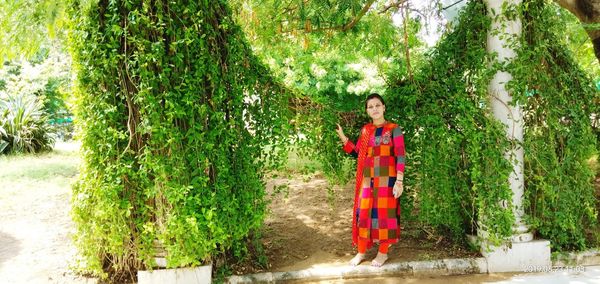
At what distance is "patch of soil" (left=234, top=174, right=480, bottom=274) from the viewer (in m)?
4.41

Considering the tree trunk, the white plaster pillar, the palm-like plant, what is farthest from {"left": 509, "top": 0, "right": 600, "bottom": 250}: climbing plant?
the palm-like plant

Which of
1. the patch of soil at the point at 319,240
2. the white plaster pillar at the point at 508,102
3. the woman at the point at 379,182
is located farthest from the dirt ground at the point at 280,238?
the white plaster pillar at the point at 508,102

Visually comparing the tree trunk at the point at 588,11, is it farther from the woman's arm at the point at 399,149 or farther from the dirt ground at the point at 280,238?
→ the woman's arm at the point at 399,149

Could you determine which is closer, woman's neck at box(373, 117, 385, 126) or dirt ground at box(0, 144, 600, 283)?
woman's neck at box(373, 117, 385, 126)

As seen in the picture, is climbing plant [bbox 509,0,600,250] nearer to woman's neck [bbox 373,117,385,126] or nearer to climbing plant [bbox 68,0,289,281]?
woman's neck [bbox 373,117,385,126]

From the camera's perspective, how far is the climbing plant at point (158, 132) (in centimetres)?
354

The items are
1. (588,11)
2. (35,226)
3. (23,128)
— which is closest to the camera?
(588,11)

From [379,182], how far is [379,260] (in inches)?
27.7

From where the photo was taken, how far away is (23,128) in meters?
12.2

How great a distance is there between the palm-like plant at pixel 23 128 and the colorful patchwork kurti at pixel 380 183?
10.8 meters

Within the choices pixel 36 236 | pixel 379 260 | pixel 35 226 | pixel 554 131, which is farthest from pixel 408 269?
pixel 35 226

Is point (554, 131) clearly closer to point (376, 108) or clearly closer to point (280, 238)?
point (376, 108)

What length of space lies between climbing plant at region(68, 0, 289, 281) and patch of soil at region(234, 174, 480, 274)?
0.64 m

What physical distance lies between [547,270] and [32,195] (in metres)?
7.61
